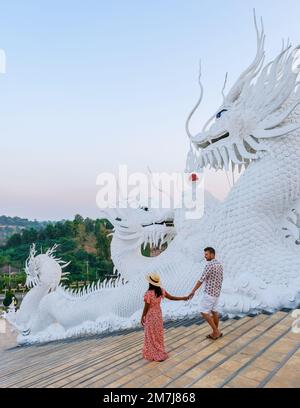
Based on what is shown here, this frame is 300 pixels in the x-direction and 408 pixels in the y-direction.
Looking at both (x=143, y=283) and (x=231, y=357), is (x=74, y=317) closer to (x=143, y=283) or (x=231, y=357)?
(x=143, y=283)

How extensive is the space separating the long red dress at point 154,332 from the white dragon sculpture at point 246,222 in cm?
112

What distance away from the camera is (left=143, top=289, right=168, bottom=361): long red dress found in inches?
88.5

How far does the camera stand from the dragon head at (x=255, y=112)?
12.9ft

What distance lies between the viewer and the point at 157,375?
2.00 metres

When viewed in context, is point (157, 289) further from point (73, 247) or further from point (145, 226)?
point (73, 247)

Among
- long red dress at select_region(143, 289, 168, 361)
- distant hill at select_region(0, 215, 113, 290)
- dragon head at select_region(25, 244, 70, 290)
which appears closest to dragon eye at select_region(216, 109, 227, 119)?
long red dress at select_region(143, 289, 168, 361)

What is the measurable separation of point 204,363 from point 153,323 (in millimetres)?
448

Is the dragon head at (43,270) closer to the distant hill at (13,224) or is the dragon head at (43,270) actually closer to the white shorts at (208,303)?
the white shorts at (208,303)

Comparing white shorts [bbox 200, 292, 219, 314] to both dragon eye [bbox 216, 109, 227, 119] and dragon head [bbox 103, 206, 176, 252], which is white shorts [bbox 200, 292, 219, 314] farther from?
dragon eye [bbox 216, 109, 227, 119]

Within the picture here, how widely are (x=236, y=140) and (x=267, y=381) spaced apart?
3.31 meters

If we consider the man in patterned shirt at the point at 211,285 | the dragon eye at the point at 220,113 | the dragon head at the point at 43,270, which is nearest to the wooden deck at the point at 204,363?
the man in patterned shirt at the point at 211,285

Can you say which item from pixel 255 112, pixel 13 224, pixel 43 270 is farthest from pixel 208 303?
pixel 13 224

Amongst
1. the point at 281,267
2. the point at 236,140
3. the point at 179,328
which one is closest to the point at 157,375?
the point at 179,328

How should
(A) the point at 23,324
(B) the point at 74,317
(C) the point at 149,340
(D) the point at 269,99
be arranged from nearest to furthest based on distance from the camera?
(C) the point at 149,340
(D) the point at 269,99
(B) the point at 74,317
(A) the point at 23,324
